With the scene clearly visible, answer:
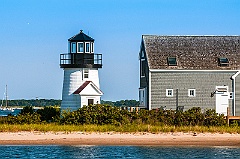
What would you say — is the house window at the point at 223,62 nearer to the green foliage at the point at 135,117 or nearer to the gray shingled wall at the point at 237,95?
the gray shingled wall at the point at 237,95

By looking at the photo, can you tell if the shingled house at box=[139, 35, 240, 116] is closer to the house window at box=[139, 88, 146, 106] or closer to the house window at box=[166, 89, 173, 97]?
the house window at box=[166, 89, 173, 97]

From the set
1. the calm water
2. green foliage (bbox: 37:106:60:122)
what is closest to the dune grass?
the calm water

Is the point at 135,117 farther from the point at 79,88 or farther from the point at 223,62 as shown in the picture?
the point at 223,62

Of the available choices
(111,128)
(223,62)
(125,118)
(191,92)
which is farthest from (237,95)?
(111,128)

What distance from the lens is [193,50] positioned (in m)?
51.8

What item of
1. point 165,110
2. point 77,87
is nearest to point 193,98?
point 165,110

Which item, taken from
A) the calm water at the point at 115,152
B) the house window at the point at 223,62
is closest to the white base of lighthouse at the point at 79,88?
the house window at the point at 223,62

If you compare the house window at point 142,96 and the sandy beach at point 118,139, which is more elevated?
the house window at point 142,96

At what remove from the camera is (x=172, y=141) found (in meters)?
39.5

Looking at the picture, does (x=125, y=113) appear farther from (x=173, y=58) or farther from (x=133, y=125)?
(x=173, y=58)

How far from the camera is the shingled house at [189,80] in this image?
50562 mm

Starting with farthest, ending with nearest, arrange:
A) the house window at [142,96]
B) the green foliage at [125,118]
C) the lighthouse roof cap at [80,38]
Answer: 1. the house window at [142,96]
2. the lighthouse roof cap at [80,38]
3. the green foliage at [125,118]

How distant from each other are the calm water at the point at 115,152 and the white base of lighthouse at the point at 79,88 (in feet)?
40.9

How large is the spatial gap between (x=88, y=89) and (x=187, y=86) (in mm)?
6752
